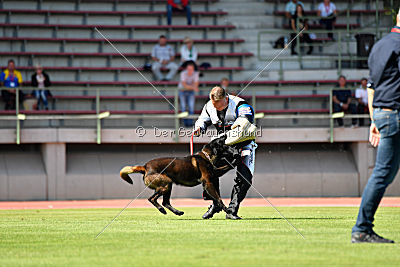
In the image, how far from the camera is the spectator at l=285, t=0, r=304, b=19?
2398 centimetres

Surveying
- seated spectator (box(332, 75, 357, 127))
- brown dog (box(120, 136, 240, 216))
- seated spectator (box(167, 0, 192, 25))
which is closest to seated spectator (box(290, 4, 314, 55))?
seated spectator (box(167, 0, 192, 25))

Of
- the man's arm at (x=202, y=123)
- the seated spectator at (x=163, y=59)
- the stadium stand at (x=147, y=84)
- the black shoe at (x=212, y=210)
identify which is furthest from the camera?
the seated spectator at (x=163, y=59)

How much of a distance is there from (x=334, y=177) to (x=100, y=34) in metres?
8.60

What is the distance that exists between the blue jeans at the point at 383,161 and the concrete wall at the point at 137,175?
13.2m

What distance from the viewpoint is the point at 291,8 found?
24125mm

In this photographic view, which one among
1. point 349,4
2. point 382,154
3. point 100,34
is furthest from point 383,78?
point 349,4

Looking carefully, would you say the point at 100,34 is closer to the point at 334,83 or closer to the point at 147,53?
the point at 147,53

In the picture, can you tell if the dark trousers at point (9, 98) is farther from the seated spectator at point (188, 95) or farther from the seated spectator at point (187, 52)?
the seated spectator at point (187, 52)

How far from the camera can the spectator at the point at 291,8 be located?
24.0m

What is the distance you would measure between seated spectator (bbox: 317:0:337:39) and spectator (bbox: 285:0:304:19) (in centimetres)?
66

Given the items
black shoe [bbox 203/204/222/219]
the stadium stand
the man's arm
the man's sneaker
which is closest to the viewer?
the man's sneaker

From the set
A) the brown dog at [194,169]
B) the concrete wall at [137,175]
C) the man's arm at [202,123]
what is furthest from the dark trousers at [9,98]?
the man's arm at [202,123]

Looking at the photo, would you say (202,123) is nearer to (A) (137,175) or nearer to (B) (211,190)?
(B) (211,190)

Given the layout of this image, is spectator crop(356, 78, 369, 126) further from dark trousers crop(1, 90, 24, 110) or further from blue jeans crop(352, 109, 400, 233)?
blue jeans crop(352, 109, 400, 233)
